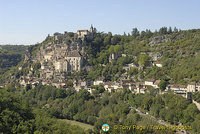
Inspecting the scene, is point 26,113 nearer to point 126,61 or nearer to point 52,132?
point 52,132

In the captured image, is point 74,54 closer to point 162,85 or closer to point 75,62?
point 75,62

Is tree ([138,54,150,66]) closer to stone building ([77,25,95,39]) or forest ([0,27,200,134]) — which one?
forest ([0,27,200,134])

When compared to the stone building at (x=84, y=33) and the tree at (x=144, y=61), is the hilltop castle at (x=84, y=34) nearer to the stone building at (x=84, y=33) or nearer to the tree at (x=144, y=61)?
the stone building at (x=84, y=33)

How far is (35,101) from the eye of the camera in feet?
181

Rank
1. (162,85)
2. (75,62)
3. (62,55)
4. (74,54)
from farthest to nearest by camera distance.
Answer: (62,55)
(74,54)
(75,62)
(162,85)

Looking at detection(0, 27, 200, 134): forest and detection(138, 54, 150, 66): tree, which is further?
detection(138, 54, 150, 66): tree

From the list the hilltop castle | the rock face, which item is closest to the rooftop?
the rock face

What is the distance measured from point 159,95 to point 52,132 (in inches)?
750

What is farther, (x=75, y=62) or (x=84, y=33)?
(x=84, y=33)

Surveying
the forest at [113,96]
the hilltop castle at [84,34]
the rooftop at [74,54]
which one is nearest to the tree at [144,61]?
the forest at [113,96]

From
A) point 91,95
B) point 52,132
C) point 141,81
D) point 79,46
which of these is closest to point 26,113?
point 52,132

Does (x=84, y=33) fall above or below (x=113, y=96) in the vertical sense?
above

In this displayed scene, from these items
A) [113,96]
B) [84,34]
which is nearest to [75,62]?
[84,34]

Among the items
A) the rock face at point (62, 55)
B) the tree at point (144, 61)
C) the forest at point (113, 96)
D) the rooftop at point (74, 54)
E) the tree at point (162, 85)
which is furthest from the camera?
the rooftop at point (74, 54)
